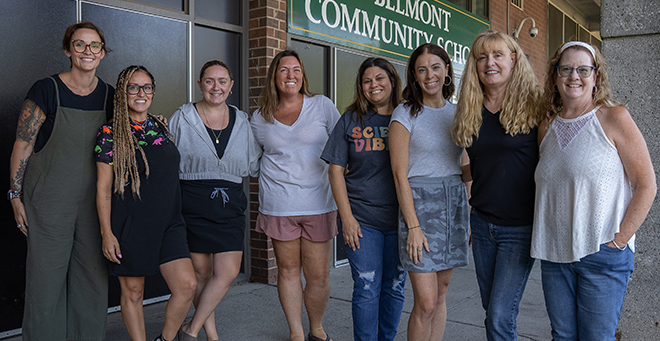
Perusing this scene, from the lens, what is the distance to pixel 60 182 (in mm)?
2898

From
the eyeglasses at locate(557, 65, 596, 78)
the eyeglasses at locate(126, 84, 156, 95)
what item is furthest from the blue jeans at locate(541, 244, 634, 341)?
the eyeglasses at locate(126, 84, 156, 95)

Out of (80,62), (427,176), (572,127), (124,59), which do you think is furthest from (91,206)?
(572,127)

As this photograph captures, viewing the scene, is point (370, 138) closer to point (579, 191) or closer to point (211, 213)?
point (211, 213)

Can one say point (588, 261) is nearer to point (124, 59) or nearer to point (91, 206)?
point (91, 206)

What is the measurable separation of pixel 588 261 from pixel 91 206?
2.55 m

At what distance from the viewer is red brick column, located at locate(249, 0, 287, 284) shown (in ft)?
16.1

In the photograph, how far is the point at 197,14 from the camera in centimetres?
466

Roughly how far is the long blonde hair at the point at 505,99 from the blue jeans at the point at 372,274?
794 millimetres

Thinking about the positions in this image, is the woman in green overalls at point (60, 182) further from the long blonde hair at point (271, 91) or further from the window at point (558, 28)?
the window at point (558, 28)

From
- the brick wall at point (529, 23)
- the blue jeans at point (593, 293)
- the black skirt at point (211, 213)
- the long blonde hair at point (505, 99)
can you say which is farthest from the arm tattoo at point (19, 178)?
the brick wall at point (529, 23)

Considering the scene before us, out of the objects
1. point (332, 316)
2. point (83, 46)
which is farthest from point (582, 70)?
point (332, 316)

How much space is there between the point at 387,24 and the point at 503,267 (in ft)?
15.0

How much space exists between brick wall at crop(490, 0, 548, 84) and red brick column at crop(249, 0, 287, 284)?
523cm

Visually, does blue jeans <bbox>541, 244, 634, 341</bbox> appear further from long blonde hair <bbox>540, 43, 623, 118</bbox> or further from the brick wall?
the brick wall
